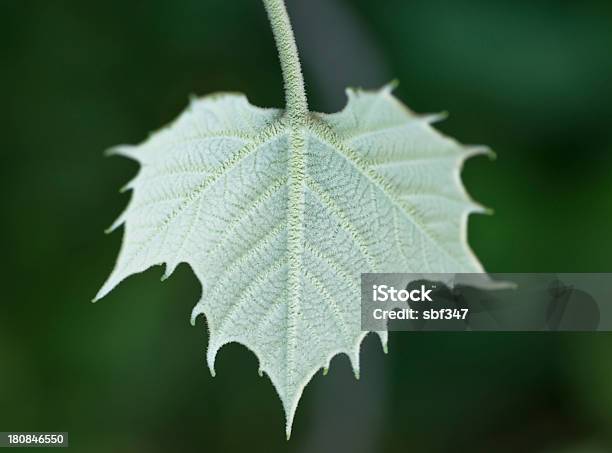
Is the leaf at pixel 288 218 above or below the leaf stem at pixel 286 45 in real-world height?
below

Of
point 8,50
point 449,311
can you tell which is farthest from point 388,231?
point 8,50

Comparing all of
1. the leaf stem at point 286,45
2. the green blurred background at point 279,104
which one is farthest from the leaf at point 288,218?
the green blurred background at point 279,104

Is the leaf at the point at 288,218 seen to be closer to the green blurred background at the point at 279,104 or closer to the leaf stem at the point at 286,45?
the leaf stem at the point at 286,45

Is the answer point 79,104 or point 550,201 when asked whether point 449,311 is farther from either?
point 79,104

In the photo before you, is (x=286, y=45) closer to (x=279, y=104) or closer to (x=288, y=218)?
(x=288, y=218)

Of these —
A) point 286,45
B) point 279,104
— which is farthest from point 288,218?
point 279,104

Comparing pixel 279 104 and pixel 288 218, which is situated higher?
pixel 279 104
